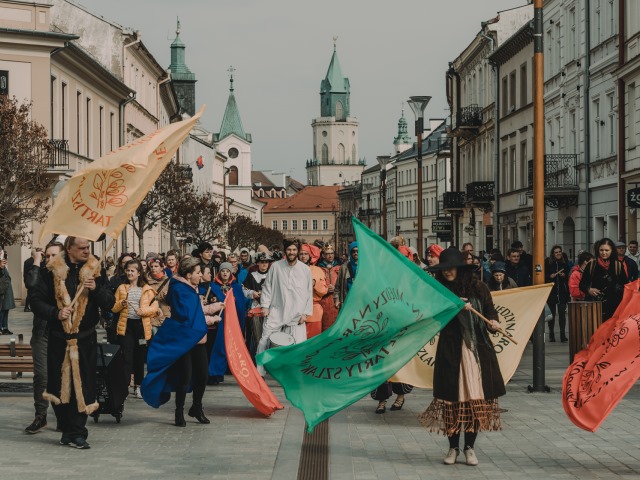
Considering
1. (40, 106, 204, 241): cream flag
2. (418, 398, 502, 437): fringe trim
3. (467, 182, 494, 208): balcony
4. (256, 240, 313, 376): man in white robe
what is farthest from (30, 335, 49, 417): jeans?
(467, 182, 494, 208): balcony

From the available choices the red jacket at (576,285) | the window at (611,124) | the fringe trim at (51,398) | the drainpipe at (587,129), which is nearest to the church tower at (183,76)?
the drainpipe at (587,129)

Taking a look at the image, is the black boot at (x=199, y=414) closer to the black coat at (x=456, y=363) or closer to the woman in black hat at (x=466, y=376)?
the woman in black hat at (x=466, y=376)

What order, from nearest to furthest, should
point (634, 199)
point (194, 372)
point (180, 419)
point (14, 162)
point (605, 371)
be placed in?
point (605, 371)
point (180, 419)
point (194, 372)
point (634, 199)
point (14, 162)

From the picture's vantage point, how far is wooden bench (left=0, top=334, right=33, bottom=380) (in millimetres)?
14742

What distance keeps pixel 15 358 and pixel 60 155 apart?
87.3 feet

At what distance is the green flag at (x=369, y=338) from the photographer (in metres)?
10.0

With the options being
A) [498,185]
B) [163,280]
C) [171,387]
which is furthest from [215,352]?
[498,185]

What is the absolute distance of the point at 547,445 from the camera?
10961 mm

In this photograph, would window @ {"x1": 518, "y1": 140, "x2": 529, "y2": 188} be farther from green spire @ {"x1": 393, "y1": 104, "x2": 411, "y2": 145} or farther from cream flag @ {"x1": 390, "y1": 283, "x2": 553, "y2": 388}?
green spire @ {"x1": 393, "y1": 104, "x2": 411, "y2": 145}

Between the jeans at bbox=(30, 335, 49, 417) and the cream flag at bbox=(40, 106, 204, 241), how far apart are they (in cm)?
142

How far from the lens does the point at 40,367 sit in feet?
38.7

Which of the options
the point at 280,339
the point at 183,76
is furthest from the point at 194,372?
the point at 183,76

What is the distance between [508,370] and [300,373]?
8.53 ft

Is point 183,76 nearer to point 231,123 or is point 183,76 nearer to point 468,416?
point 231,123
